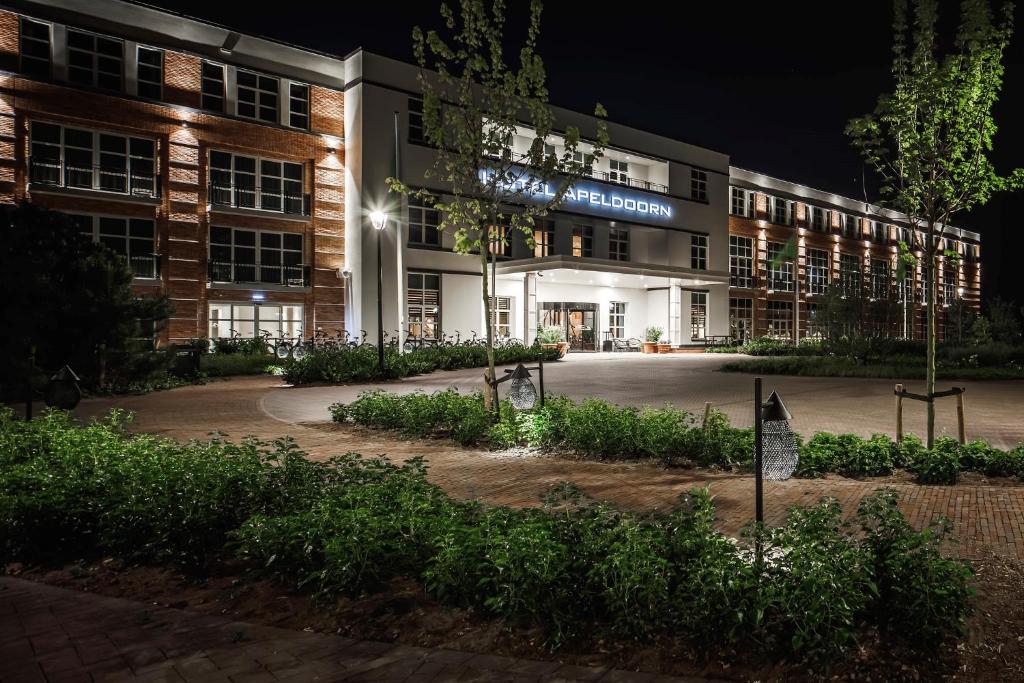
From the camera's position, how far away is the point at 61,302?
577 inches

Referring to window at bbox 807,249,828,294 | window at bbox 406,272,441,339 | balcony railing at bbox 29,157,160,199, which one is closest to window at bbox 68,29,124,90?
balcony railing at bbox 29,157,160,199

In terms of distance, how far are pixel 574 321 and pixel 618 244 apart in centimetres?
579

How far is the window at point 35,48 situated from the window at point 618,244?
28.4 meters

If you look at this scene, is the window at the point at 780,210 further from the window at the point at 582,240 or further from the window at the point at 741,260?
the window at the point at 582,240

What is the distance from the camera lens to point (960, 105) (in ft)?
25.8

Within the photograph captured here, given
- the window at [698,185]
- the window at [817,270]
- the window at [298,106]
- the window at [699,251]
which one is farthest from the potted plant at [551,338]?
the window at [817,270]

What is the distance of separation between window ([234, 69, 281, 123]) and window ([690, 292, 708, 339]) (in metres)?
28.1

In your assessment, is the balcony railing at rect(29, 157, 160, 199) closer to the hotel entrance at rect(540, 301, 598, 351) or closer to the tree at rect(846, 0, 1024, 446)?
the hotel entrance at rect(540, 301, 598, 351)

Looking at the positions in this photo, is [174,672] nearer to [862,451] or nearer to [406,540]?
[406,540]

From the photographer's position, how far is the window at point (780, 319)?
171 ft

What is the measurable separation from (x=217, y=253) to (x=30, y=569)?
2559 centimetres

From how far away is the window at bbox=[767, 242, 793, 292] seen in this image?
171 feet

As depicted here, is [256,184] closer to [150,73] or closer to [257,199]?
[257,199]

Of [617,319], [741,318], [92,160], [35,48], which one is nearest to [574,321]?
[617,319]
